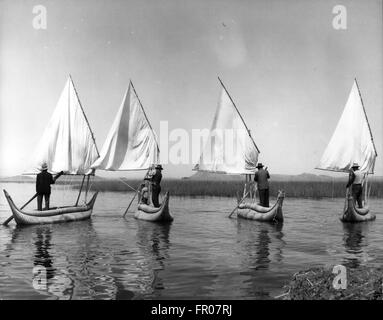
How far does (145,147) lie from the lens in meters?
22.9

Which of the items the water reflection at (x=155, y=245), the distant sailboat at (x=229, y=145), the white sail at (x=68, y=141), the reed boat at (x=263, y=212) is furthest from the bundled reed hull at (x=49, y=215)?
the reed boat at (x=263, y=212)

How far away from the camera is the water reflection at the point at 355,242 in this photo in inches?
461

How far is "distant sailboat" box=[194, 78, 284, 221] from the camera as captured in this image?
24297 mm

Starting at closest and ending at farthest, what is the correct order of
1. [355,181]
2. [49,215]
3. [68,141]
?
[49,215]
[355,181]
[68,141]

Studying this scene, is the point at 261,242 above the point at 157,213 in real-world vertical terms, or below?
below

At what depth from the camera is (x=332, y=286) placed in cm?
637

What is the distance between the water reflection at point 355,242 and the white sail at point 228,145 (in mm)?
6120

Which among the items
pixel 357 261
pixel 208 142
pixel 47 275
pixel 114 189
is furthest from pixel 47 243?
pixel 114 189

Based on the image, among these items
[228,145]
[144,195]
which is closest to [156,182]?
[144,195]

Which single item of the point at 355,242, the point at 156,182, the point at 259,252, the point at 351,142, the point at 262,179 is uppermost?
the point at 351,142

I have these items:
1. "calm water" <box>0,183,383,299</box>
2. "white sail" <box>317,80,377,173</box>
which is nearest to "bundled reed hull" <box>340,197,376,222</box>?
"calm water" <box>0,183,383,299</box>

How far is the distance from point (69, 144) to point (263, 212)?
912cm

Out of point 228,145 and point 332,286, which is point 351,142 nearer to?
point 228,145

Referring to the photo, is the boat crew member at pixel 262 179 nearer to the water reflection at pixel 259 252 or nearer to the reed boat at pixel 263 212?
the reed boat at pixel 263 212
